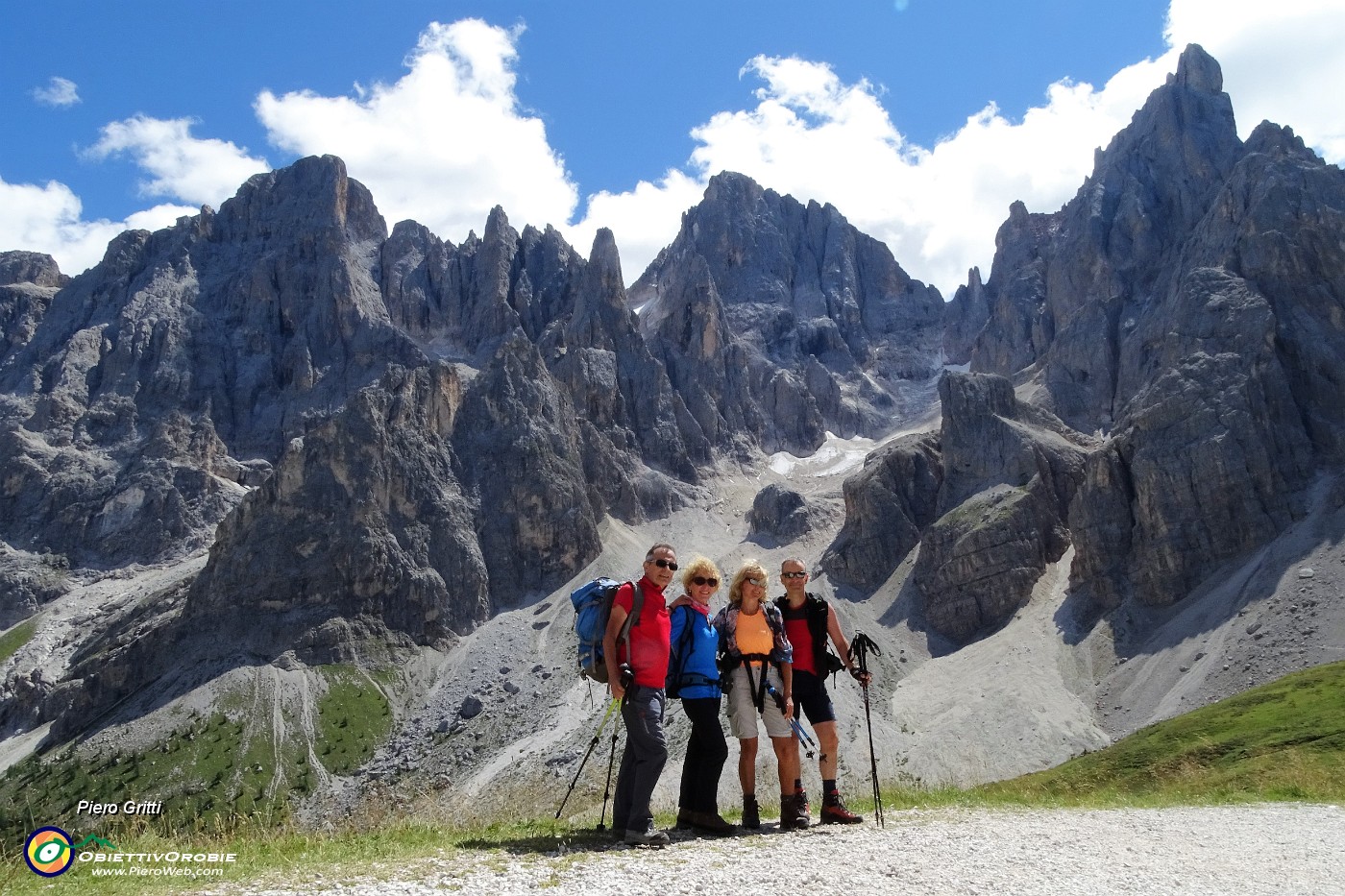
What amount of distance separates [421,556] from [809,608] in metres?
98.5

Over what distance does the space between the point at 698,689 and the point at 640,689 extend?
114 centimetres

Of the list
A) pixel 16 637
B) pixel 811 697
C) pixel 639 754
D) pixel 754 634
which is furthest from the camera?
pixel 16 637

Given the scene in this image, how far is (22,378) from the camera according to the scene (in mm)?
145375

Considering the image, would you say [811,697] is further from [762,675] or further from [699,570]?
[699,570]

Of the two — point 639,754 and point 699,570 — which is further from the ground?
point 699,570

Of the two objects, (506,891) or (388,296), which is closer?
(506,891)

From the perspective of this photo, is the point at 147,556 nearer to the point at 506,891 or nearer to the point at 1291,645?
the point at 1291,645

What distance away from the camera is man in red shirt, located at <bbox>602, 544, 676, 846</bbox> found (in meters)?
10.4

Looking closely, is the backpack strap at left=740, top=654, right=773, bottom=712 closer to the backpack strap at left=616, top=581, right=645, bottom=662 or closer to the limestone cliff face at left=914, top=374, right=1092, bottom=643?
the backpack strap at left=616, top=581, right=645, bottom=662

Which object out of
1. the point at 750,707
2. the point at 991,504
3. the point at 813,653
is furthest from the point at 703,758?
the point at 991,504

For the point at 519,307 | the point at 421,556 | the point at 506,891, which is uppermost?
the point at 519,307

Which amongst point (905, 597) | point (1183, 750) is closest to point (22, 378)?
point (905, 597)

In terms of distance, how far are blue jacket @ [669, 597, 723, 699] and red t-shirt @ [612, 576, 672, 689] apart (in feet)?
1.58

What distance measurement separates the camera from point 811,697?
12844 millimetres
